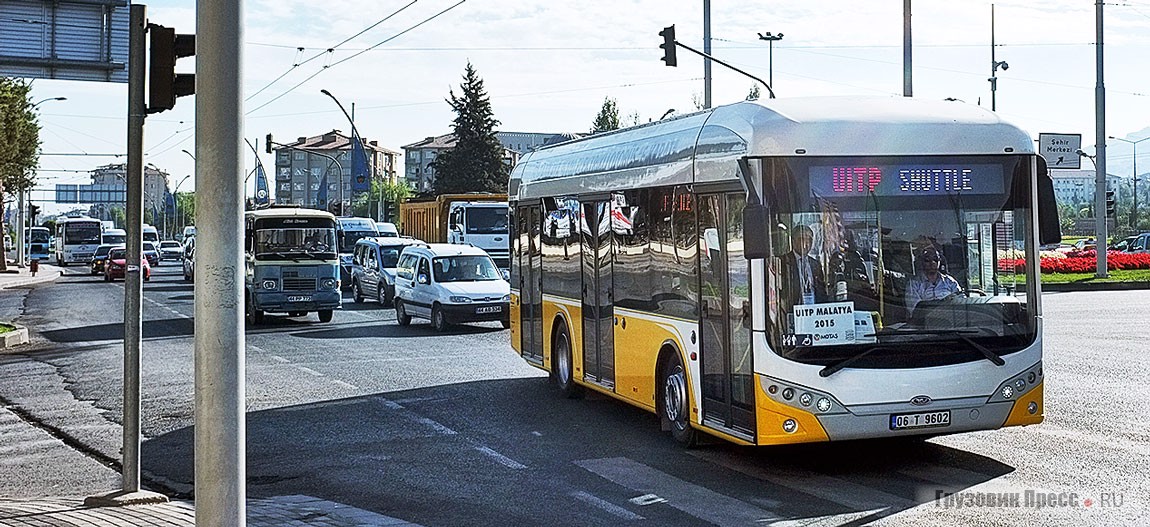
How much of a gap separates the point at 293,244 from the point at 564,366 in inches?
589

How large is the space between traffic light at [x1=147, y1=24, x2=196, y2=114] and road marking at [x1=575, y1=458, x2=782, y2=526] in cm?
407

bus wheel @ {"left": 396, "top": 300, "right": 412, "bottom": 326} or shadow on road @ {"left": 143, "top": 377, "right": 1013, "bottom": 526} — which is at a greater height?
bus wheel @ {"left": 396, "top": 300, "right": 412, "bottom": 326}

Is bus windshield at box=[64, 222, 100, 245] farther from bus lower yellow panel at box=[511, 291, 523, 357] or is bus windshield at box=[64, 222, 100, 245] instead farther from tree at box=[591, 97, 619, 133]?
bus lower yellow panel at box=[511, 291, 523, 357]

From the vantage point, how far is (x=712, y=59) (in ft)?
111

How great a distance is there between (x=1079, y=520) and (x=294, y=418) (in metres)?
8.20

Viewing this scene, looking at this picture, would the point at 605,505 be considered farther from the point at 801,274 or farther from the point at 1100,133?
the point at 1100,133

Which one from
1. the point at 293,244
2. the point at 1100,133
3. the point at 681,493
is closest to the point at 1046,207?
the point at 681,493

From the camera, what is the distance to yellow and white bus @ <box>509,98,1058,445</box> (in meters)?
9.66

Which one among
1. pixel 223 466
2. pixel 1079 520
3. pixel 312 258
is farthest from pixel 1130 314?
pixel 223 466

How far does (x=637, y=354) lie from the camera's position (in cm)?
1239

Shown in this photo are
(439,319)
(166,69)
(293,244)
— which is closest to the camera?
(166,69)

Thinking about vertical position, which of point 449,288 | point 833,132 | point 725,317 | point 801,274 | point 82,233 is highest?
point 82,233

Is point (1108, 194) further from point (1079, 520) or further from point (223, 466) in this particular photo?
point (223, 466)

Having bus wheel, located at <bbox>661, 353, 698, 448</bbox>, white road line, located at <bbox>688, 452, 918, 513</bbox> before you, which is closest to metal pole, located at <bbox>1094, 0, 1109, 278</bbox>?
bus wheel, located at <bbox>661, 353, 698, 448</bbox>
